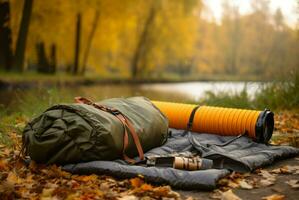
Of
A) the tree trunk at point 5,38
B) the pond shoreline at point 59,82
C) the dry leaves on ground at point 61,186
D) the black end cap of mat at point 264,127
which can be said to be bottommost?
the pond shoreline at point 59,82

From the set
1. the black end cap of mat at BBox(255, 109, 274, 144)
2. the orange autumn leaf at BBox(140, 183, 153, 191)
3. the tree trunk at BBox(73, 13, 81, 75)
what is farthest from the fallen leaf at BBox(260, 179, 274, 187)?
the tree trunk at BBox(73, 13, 81, 75)

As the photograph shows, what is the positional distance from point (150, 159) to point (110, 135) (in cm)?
50

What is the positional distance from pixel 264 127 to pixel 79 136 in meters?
2.49

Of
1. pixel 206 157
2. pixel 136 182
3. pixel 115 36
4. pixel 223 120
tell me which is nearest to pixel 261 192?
pixel 206 157

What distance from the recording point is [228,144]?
5867 mm

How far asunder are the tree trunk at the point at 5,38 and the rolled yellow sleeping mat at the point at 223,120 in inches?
586

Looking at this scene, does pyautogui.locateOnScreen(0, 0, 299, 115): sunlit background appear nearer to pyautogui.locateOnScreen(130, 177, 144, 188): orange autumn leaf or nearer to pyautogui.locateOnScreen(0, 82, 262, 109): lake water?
pyautogui.locateOnScreen(0, 82, 262, 109): lake water

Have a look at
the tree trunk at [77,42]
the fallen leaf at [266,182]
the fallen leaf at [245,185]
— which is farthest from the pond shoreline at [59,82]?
the fallen leaf at [245,185]

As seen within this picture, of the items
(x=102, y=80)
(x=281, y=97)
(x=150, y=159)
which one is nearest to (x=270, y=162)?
(x=150, y=159)

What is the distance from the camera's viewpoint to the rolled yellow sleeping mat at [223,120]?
239 inches

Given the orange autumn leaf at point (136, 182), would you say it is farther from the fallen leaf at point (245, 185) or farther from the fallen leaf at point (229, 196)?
the fallen leaf at point (245, 185)

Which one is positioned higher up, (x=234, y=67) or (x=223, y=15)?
(x=223, y=15)

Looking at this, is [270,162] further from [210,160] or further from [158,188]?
[158,188]

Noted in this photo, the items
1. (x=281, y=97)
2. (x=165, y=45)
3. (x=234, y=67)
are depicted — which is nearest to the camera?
(x=281, y=97)
